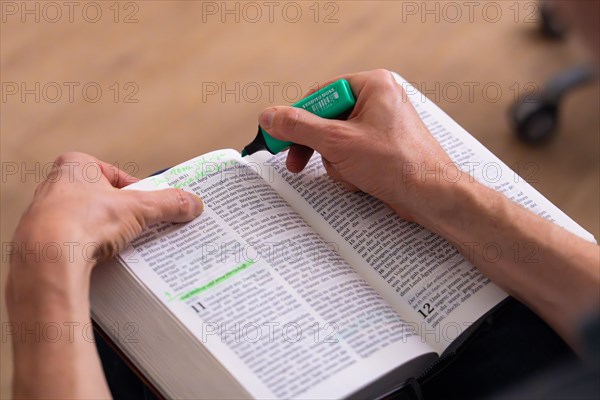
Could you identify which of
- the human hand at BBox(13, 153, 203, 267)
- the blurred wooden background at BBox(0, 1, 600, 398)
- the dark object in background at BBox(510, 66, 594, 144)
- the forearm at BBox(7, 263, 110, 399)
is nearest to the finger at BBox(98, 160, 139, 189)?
the human hand at BBox(13, 153, 203, 267)

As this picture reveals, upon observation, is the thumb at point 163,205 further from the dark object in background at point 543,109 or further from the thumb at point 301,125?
the dark object in background at point 543,109

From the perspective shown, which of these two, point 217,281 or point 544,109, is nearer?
point 217,281

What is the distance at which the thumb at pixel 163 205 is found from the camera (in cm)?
78

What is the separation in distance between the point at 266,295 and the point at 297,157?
0.21 meters

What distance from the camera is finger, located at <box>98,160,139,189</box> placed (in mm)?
843

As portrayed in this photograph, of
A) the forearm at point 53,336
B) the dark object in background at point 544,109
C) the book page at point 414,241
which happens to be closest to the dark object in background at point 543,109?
the dark object in background at point 544,109

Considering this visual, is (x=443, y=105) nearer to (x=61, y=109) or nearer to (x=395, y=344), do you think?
(x=61, y=109)

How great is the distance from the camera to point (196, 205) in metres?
0.82

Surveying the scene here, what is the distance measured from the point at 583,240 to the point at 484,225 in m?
0.10

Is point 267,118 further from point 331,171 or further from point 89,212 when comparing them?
point 89,212

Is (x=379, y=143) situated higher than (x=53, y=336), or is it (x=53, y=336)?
(x=379, y=143)

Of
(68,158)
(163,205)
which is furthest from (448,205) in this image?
(68,158)

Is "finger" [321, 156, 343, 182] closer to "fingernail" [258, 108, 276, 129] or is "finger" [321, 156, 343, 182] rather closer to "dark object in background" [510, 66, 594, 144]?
"fingernail" [258, 108, 276, 129]

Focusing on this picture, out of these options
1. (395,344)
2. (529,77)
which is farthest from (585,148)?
(395,344)
